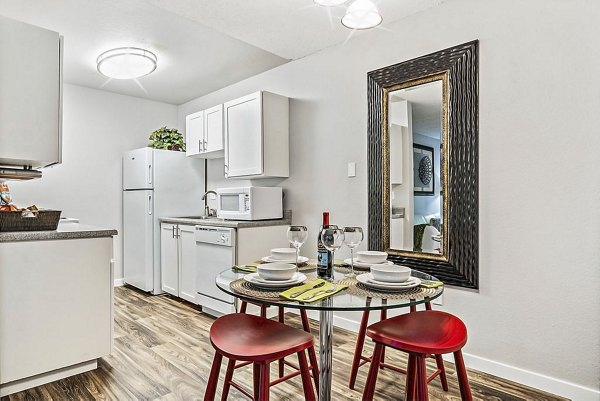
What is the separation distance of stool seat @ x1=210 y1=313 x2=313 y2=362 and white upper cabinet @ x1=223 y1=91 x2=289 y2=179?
1.96 m

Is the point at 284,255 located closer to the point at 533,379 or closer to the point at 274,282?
the point at 274,282

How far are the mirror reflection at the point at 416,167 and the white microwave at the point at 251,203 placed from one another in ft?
3.84

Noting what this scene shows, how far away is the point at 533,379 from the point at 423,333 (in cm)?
110

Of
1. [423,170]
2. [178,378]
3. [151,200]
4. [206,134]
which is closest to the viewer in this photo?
[178,378]

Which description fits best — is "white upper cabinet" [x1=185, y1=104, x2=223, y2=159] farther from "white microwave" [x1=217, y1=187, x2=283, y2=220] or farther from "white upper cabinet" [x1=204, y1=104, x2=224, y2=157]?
"white microwave" [x1=217, y1=187, x2=283, y2=220]

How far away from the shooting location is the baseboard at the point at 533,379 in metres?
1.98

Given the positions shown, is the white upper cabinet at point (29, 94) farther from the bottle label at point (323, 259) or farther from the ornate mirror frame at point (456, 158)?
the ornate mirror frame at point (456, 158)

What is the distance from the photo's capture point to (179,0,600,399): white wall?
1.99 m

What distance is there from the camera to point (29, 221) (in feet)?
7.51

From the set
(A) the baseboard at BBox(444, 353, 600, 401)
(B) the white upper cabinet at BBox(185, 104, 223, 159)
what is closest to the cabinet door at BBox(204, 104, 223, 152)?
(B) the white upper cabinet at BBox(185, 104, 223, 159)

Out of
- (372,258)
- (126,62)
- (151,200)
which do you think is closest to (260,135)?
(126,62)

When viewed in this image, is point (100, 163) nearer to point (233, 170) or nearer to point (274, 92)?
point (233, 170)

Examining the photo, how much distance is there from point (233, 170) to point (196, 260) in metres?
0.95

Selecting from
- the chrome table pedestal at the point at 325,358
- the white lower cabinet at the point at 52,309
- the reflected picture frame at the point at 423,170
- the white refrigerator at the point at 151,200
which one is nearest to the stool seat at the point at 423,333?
the chrome table pedestal at the point at 325,358
